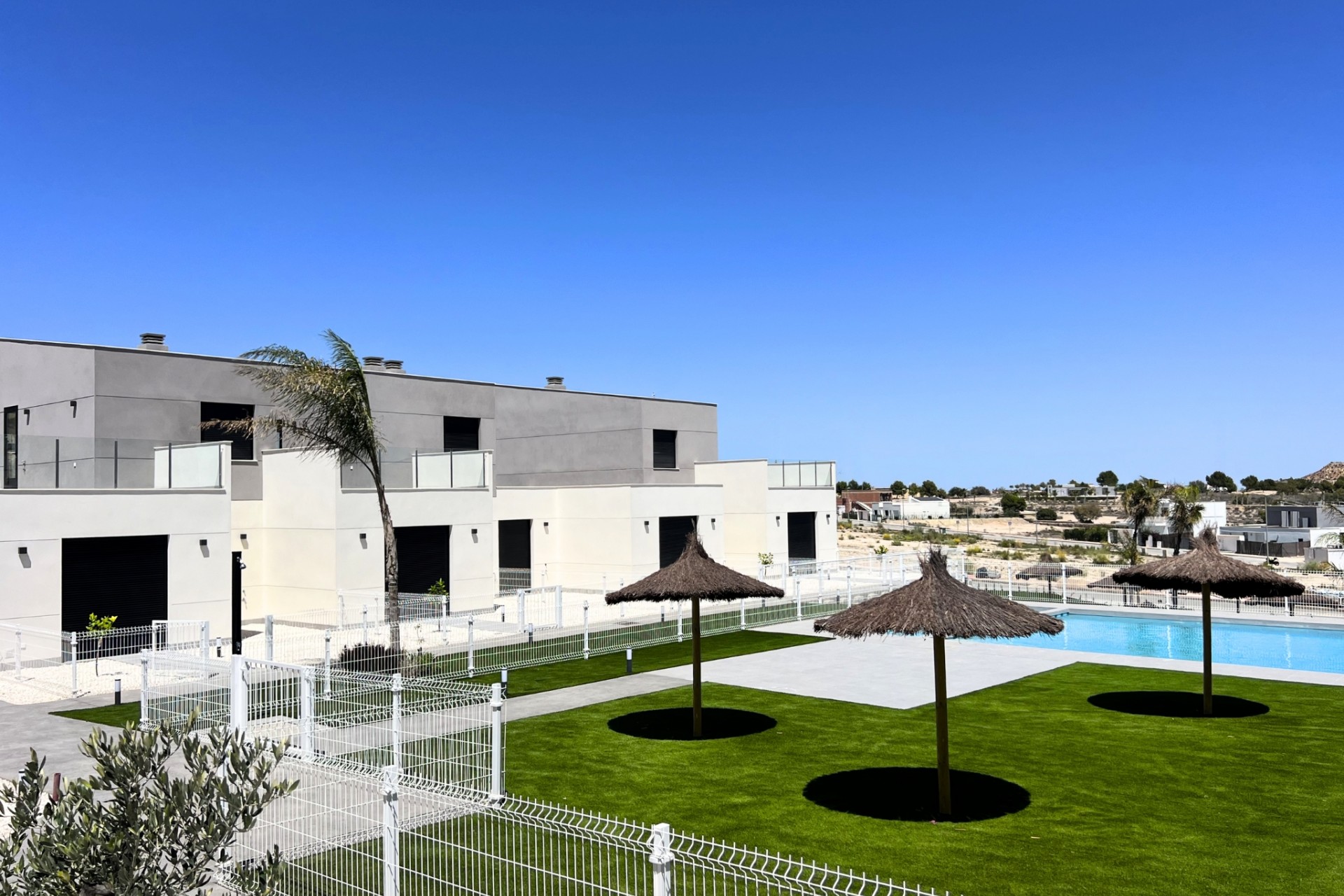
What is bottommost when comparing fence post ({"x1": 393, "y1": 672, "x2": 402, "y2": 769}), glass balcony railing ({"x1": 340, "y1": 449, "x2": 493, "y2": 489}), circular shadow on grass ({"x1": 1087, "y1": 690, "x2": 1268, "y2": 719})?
circular shadow on grass ({"x1": 1087, "y1": 690, "x2": 1268, "y2": 719})

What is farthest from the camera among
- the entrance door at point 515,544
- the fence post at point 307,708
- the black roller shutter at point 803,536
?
the black roller shutter at point 803,536

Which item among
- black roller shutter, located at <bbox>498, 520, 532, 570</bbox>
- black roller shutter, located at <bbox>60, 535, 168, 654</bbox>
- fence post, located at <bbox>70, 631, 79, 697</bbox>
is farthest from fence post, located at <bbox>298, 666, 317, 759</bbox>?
black roller shutter, located at <bbox>498, 520, 532, 570</bbox>

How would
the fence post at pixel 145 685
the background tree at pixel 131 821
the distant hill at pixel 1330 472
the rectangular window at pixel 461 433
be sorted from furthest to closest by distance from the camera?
the distant hill at pixel 1330 472, the rectangular window at pixel 461 433, the fence post at pixel 145 685, the background tree at pixel 131 821

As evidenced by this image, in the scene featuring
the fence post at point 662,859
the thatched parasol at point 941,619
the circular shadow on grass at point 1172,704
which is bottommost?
the circular shadow on grass at point 1172,704

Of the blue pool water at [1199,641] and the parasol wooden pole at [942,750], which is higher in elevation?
the parasol wooden pole at [942,750]

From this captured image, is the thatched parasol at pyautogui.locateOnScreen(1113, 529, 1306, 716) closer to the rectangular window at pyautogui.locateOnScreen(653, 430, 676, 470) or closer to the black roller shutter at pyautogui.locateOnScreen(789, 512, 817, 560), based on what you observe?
the black roller shutter at pyautogui.locateOnScreen(789, 512, 817, 560)

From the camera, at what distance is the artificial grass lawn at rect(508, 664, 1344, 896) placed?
31.8ft

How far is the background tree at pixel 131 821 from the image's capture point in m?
5.64

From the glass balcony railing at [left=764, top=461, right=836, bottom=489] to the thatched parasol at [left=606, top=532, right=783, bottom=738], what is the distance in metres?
A: 29.2

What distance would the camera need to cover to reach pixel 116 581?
25.2m

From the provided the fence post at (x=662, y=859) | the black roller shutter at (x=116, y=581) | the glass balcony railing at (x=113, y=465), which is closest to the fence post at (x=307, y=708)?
the fence post at (x=662, y=859)

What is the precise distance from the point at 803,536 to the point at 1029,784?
113 feet

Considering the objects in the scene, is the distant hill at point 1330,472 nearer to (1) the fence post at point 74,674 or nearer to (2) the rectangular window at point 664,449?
(2) the rectangular window at point 664,449

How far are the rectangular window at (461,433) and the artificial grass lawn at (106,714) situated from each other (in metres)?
23.5
